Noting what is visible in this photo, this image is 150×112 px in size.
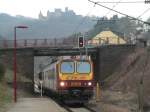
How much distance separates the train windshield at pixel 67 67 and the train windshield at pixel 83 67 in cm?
49

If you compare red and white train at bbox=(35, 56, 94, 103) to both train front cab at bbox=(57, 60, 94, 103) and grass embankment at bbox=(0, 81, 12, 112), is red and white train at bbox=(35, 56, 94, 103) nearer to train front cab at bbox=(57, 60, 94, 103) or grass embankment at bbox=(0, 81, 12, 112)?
train front cab at bbox=(57, 60, 94, 103)

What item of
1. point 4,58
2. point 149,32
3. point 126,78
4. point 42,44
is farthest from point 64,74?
point 42,44

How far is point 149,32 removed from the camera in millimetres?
40594

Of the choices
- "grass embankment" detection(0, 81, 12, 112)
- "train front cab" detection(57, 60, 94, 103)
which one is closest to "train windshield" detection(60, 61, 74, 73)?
"train front cab" detection(57, 60, 94, 103)

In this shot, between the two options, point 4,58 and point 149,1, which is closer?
point 149,1

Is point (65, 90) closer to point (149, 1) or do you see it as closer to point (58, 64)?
point (58, 64)

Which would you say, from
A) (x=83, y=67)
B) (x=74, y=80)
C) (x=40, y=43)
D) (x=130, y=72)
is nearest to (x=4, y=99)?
(x=74, y=80)

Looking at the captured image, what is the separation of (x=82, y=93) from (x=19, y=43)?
4290 centimetres

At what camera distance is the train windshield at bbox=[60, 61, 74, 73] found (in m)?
42.9

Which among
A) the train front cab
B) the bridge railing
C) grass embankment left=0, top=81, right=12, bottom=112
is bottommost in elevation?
grass embankment left=0, top=81, right=12, bottom=112

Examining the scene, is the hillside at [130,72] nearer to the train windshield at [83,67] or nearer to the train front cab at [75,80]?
the train windshield at [83,67]

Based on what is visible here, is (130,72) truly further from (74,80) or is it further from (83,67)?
(74,80)

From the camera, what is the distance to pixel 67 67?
43.1m

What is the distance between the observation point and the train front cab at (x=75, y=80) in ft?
137
